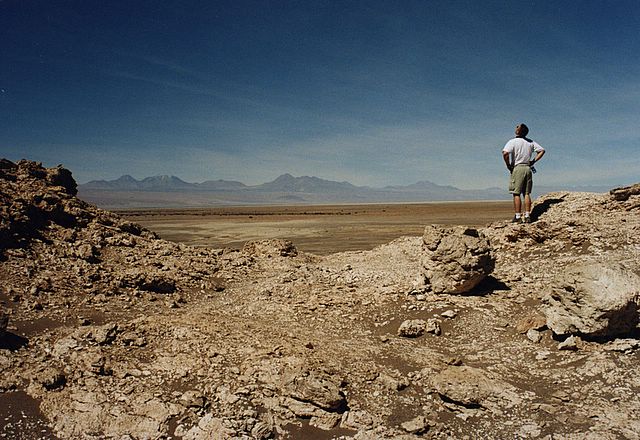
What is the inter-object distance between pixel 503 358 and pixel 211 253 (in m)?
8.14

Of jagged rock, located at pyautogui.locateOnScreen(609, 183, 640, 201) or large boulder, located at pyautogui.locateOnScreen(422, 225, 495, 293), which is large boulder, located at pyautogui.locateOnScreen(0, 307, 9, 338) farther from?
jagged rock, located at pyautogui.locateOnScreen(609, 183, 640, 201)

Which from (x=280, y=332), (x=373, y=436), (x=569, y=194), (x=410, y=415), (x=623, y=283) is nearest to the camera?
(x=373, y=436)

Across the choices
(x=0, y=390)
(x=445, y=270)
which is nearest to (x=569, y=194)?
(x=445, y=270)

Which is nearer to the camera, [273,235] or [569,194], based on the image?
[569,194]

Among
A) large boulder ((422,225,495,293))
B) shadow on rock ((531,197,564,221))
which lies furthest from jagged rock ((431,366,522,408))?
shadow on rock ((531,197,564,221))

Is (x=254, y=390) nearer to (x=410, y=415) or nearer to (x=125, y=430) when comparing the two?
(x=125, y=430)

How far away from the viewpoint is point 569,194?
1159 cm

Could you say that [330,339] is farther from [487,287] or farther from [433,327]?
[487,287]

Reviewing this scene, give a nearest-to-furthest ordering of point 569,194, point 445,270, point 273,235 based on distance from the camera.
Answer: point 445,270
point 569,194
point 273,235

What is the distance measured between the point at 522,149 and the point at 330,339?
257 inches

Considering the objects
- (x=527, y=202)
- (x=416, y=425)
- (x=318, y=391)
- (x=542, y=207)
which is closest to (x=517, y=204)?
(x=527, y=202)

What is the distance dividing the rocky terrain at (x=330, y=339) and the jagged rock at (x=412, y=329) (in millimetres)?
36

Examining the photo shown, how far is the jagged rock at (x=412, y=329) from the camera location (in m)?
6.76

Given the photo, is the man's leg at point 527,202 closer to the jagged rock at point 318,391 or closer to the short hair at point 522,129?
the short hair at point 522,129
